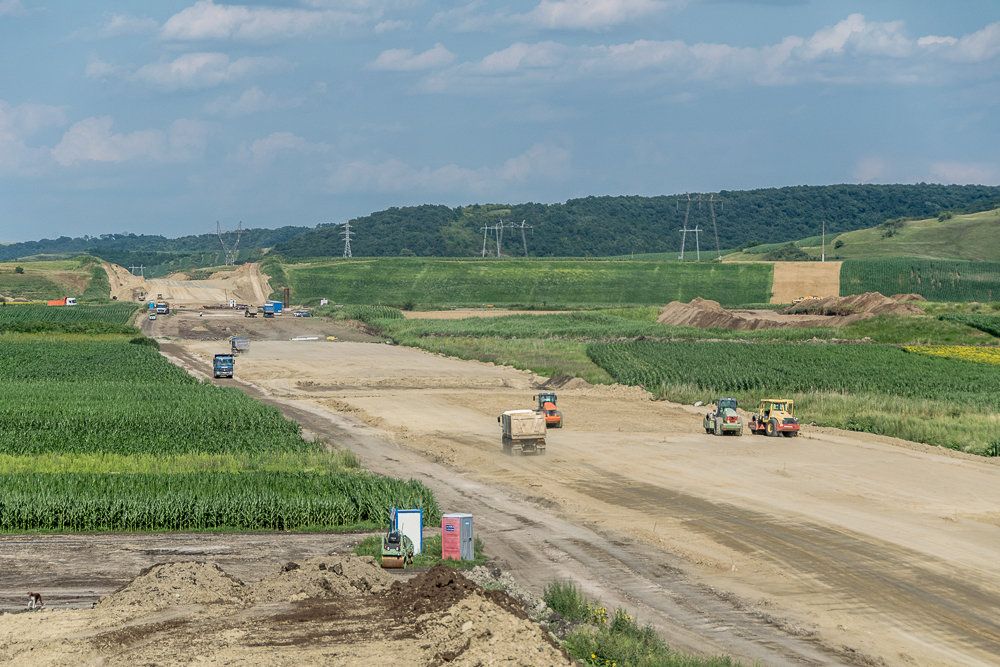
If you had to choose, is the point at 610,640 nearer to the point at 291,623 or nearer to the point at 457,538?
the point at 291,623

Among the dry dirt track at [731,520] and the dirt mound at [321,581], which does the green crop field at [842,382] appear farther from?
the dirt mound at [321,581]

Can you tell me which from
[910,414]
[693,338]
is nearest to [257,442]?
[910,414]

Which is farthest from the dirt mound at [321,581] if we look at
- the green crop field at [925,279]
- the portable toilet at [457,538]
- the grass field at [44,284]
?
the grass field at [44,284]

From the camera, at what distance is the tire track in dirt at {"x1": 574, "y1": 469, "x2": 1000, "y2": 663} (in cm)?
2694

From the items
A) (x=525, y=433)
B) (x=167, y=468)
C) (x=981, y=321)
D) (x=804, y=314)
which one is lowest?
(x=167, y=468)

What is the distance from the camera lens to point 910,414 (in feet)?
208

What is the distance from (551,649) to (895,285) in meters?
156

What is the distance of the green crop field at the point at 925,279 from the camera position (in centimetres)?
16675

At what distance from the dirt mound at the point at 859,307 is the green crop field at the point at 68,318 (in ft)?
217

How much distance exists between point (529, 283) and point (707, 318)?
193 feet

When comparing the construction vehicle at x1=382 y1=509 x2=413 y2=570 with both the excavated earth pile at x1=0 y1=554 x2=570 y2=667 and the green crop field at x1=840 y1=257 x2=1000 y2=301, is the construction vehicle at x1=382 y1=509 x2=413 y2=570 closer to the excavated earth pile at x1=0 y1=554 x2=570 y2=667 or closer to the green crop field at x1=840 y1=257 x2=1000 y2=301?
the excavated earth pile at x1=0 y1=554 x2=570 y2=667

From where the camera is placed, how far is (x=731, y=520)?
3744cm

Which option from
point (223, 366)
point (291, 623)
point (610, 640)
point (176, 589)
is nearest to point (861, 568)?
point (610, 640)

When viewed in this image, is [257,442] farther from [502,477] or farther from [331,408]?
[331,408]
